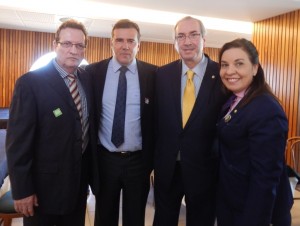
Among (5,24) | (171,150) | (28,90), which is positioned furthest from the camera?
(5,24)

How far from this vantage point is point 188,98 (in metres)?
2.05

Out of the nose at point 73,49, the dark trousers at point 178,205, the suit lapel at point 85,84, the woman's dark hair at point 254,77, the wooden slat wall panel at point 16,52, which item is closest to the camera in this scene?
the woman's dark hair at point 254,77

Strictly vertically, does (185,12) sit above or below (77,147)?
above

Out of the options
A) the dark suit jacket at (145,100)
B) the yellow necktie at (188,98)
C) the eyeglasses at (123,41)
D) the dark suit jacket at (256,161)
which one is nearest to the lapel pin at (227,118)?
the dark suit jacket at (256,161)

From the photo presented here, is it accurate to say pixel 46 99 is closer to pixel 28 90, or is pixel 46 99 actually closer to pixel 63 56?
pixel 28 90

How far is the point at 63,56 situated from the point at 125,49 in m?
0.52

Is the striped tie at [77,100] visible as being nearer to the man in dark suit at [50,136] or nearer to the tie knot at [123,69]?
the man in dark suit at [50,136]

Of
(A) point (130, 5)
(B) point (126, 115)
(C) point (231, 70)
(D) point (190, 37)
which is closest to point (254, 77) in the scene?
(C) point (231, 70)

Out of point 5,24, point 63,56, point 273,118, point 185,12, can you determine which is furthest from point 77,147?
point 5,24

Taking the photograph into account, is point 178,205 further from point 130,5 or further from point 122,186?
point 130,5

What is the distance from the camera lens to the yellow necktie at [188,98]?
203 centimetres

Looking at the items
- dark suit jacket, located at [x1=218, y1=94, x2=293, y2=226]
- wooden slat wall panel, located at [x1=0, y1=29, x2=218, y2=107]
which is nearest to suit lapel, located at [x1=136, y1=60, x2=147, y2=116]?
dark suit jacket, located at [x1=218, y1=94, x2=293, y2=226]

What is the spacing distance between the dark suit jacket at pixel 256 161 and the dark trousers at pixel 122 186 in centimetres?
73

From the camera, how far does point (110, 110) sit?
2.19m
